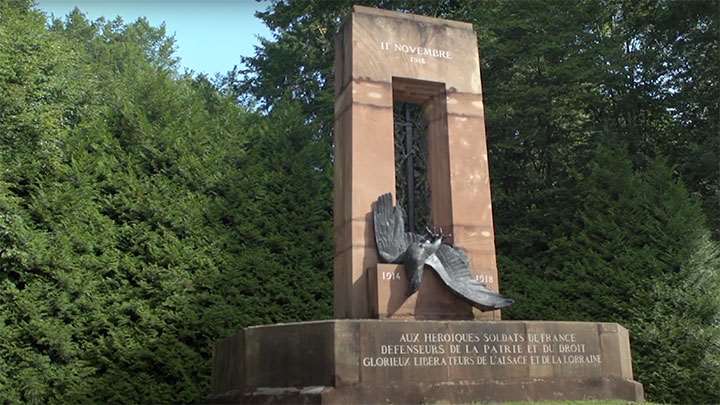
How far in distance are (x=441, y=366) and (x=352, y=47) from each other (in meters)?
5.25

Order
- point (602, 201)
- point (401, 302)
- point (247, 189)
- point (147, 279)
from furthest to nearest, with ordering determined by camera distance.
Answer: point (602, 201) → point (247, 189) → point (147, 279) → point (401, 302)

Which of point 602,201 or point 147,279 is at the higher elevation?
point 602,201

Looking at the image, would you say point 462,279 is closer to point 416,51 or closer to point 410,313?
point 410,313

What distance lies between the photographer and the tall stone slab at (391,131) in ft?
34.5

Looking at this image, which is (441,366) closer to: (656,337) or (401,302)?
(401,302)

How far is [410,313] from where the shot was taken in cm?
984

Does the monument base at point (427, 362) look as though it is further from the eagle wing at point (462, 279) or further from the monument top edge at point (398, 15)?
the monument top edge at point (398, 15)

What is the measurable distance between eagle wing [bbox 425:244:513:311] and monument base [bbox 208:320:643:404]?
3.24 feet

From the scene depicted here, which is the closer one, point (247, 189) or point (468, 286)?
point (468, 286)

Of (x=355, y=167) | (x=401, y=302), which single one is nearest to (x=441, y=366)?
(x=401, y=302)

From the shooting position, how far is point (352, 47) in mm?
10992

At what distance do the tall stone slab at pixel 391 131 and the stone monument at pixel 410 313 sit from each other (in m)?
0.02

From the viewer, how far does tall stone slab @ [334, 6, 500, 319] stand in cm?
1052

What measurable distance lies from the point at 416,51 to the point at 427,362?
5.34 meters
